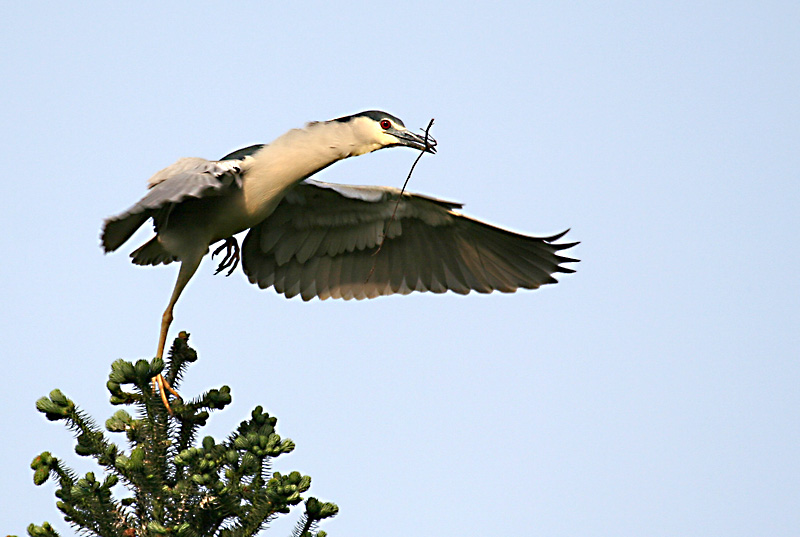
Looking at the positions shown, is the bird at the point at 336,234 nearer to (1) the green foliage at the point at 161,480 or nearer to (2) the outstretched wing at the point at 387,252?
(2) the outstretched wing at the point at 387,252

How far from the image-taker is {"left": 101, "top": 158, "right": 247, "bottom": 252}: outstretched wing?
4613 millimetres

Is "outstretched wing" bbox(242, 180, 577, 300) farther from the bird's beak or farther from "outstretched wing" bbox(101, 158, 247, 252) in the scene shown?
"outstretched wing" bbox(101, 158, 247, 252)

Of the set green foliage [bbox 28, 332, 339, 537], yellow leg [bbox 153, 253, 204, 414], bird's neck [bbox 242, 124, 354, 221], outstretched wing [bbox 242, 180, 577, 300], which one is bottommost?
green foliage [bbox 28, 332, 339, 537]

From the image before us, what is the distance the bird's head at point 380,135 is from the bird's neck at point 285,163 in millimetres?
104

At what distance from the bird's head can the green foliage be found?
2.36m

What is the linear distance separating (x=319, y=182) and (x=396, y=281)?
3.67 ft

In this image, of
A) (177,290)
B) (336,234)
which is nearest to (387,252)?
(336,234)

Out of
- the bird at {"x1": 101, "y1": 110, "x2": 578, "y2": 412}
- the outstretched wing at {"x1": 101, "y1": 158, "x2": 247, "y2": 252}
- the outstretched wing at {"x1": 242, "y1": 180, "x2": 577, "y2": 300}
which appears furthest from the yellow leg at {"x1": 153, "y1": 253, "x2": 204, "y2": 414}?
the outstretched wing at {"x1": 242, "y1": 180, "x2": 577, "y2": 300}

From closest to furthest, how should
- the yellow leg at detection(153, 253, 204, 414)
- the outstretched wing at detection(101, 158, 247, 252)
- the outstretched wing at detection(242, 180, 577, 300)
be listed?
the outstretched wing at detection(101, 158, 247, 252), the yellow leg at detection(153, 253, 204, 414), the outstretched wing at detection(242, 180, 577, 300)

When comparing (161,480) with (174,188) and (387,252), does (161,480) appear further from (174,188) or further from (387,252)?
(387,252)

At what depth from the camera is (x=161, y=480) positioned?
3.86 m

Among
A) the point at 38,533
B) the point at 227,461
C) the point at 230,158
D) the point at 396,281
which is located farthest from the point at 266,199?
the point at 38,533

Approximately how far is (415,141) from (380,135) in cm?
24

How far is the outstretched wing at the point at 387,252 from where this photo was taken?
21.5ft
